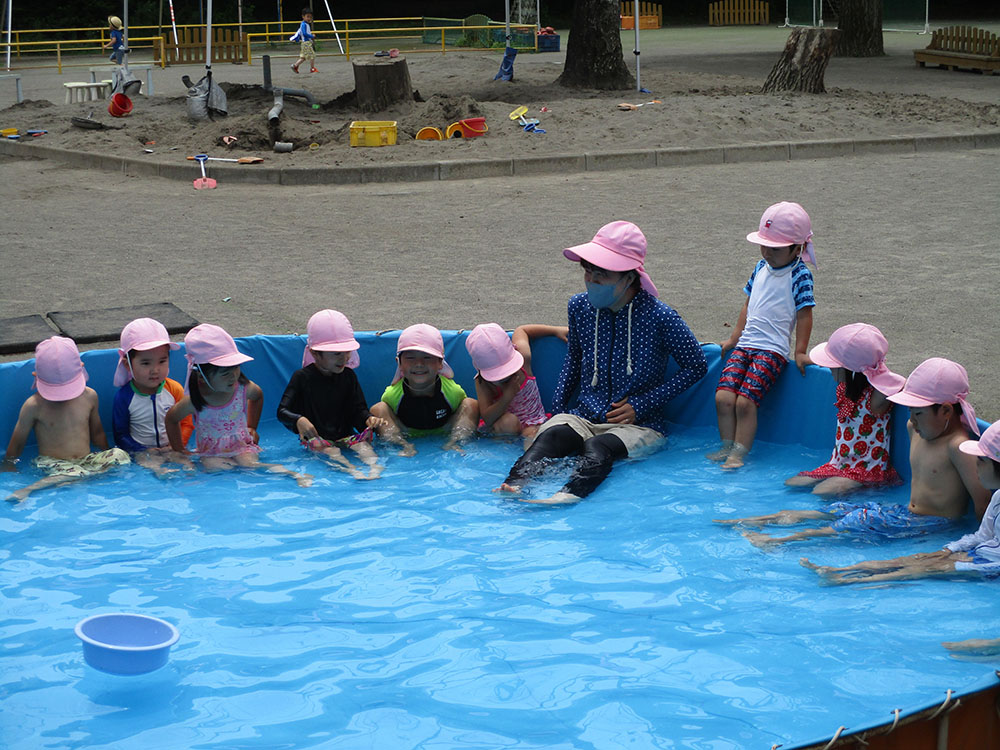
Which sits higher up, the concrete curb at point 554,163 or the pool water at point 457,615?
the concrete curb at point 554,163

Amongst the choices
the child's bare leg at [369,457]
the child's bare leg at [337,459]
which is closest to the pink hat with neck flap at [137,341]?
the child's bare leg at [337,459]

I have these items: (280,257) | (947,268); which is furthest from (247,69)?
(947,268)

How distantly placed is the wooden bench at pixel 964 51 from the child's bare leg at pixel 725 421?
1882 cm

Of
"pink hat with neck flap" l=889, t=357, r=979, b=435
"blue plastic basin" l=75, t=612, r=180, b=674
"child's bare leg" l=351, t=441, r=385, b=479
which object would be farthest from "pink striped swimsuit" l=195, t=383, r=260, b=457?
Result: "pink hat with neck flap" l=889, t=357, r=979, b=435

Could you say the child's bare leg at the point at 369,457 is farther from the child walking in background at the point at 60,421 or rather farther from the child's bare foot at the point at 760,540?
the child's bare foot at the point at 760,540

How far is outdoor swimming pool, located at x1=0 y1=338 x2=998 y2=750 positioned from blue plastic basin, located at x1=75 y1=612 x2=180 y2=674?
17 cm

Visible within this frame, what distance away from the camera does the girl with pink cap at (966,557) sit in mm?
4289

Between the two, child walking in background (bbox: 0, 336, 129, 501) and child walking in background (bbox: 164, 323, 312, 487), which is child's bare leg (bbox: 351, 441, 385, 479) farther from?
child walking in background (bbox: 0, 336, 129, 501)

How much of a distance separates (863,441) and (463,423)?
2141mm

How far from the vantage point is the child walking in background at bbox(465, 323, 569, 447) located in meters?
6.28

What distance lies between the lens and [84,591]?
4.94 metres

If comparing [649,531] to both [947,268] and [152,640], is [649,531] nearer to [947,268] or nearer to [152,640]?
[152,640]

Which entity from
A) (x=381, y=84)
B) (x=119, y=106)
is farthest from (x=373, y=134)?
(x=119, y=106)

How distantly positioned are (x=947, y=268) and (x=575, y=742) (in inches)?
253
